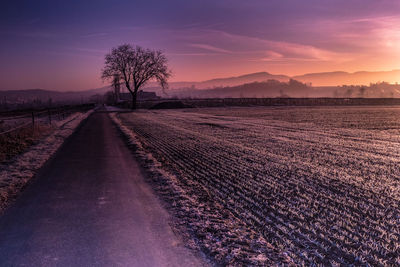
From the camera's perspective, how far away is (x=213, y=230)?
4.50 m

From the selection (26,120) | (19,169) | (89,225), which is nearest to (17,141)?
(19,169)

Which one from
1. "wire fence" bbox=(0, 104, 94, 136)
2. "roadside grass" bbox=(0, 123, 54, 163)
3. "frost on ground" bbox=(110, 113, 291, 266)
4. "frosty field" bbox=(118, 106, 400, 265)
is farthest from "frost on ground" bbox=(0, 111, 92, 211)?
"frosty field" bbox=(118, 106, 400, 265)

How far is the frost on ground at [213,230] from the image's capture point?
12.2 feet

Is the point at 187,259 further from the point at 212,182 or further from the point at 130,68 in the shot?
the point at 130,68

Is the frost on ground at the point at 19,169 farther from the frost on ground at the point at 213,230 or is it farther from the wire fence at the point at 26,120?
the frost on ground at the point at 213,230

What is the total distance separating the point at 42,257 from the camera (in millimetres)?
3539

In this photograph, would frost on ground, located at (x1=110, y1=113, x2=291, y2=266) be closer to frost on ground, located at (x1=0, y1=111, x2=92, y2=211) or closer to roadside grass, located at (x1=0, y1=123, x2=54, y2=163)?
frost on ground, located at (x1=0, y1=111, x2=92, y2=211)

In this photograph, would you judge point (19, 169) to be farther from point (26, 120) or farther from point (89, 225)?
point (26, 120)

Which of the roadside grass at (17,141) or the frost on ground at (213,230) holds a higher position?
the roadside grass at (17,141)

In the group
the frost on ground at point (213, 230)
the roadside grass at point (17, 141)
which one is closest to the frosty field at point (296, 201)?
the frost on ground at point (213, 230)

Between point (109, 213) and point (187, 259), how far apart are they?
2.06 m

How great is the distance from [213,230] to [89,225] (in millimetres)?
1989

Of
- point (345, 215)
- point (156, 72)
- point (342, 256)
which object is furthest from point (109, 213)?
point (156, 72)

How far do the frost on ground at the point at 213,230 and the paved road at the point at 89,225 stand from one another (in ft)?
0.93
